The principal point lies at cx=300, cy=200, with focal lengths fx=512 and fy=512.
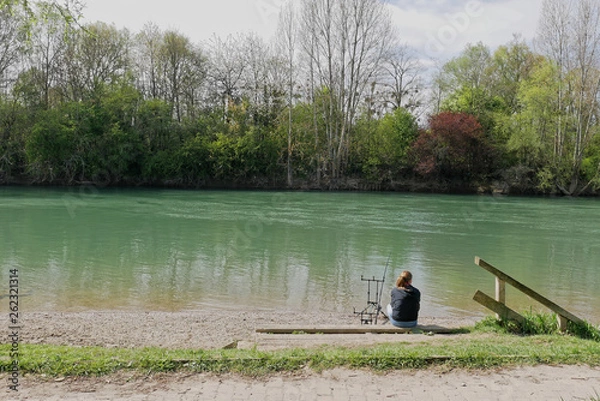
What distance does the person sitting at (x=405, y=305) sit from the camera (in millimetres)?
8312

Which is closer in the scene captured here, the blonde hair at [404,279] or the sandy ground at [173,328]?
the sandy ground at [173,328]

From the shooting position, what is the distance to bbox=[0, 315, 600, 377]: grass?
5.24 meters

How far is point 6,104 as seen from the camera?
42.3m

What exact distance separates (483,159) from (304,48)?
1904 cm

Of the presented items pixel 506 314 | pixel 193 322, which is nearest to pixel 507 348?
pixel 506 314

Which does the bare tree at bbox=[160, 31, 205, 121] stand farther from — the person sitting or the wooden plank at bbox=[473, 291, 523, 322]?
the wooden plank at bbox=[473, 291, 523, 322]

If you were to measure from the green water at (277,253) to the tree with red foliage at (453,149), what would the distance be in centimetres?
1446

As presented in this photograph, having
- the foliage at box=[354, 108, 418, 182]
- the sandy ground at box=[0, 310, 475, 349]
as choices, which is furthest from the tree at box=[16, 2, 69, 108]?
the sandy ground at box=[0, 310, 475, 349]

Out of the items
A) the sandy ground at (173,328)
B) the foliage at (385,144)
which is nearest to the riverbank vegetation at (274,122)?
the foliage at (385,144)

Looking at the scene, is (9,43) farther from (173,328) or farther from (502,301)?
(502,301)

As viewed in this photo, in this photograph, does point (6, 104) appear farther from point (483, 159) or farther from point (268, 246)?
point (483, 159)

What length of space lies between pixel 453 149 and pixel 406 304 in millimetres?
39629

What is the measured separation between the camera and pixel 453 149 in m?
45.6

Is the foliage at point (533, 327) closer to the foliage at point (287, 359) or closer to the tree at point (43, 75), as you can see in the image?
the foliage at point (287, 359)
